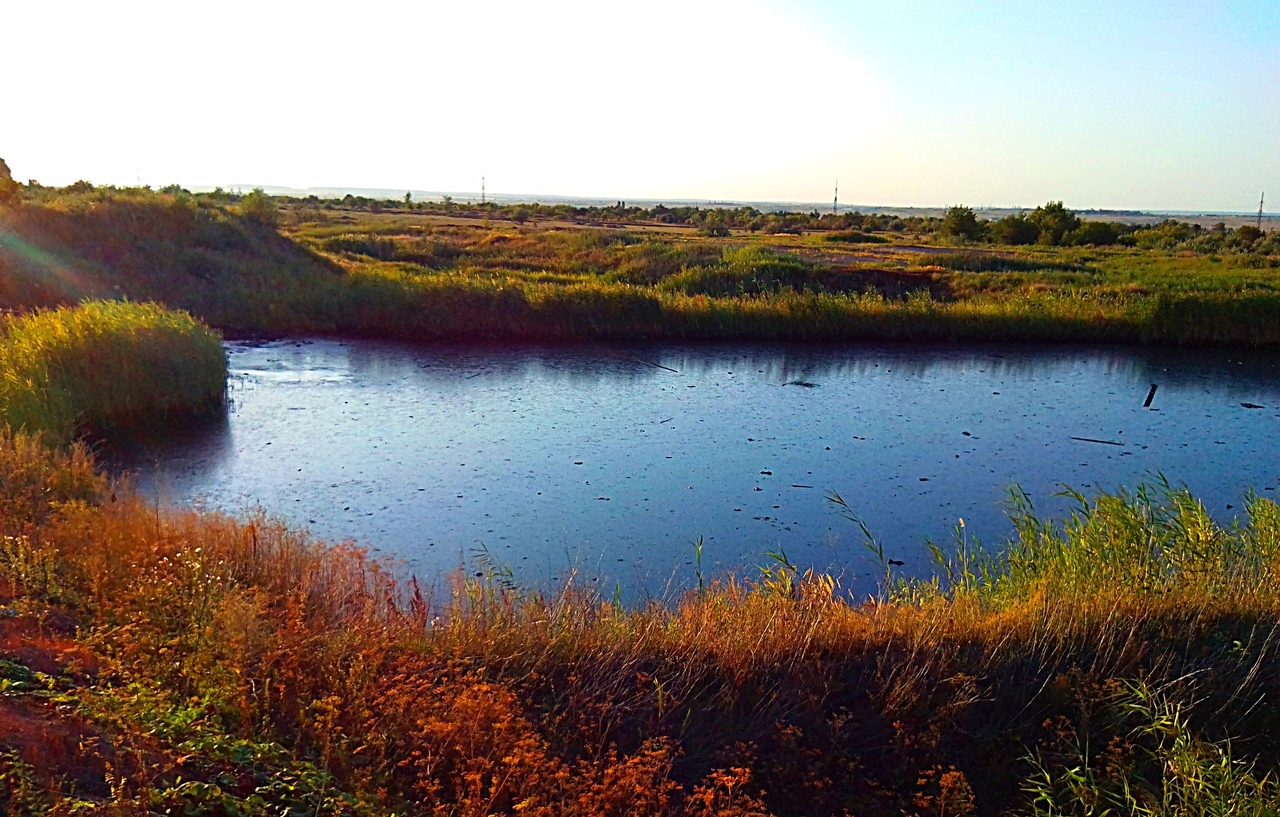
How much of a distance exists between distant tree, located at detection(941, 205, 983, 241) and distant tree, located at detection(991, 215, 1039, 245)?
1.27 meters

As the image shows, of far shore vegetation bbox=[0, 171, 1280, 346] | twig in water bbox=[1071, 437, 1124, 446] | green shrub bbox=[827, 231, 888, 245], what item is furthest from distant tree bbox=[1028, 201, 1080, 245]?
twig in water bbox=[1071, 437, 1124, 446]

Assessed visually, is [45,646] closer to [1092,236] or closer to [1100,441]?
[1100,441]

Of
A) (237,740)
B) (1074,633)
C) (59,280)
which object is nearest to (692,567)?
(1074,633)

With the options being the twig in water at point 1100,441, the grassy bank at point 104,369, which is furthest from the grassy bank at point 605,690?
the twig in water at point 1100,441

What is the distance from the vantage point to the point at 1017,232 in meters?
45.2

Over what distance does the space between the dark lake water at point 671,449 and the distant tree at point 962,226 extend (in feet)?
105

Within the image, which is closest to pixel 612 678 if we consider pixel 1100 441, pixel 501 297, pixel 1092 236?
pixel 1100 441

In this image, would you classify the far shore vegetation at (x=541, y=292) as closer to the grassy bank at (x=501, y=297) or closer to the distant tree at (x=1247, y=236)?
the grassy bank at (x=501, y=297)

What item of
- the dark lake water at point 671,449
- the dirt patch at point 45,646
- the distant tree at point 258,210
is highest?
the distant tree at point 258,210

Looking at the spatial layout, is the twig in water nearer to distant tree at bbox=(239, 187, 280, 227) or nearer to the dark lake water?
the dark lake water

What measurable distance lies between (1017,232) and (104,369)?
4412cm

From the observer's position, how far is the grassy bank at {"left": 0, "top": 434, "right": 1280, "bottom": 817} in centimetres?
315

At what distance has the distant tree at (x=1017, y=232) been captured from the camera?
45125 mm

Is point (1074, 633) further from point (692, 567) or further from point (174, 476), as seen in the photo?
point (174, 476)
